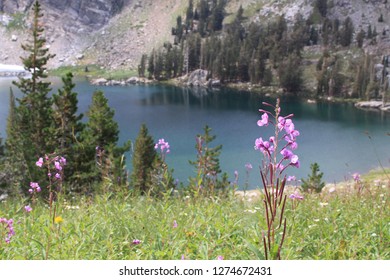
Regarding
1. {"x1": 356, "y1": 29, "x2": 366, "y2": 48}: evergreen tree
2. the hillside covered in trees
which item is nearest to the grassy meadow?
the hillside covered in trees

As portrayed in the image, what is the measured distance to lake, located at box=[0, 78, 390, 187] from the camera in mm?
46950

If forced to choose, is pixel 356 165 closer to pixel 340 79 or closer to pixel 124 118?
pixel 124 118

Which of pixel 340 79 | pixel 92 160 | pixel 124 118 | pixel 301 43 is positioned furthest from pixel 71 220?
pixel 301 43

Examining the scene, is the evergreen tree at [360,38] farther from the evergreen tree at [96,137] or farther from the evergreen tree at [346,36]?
the evergreen tree at [96,137]

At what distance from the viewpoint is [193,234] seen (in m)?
4.76

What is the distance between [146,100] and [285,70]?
46.4m

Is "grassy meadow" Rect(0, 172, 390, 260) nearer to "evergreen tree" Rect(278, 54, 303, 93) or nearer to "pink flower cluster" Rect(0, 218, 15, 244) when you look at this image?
"pink flower cluster" Rect(0, 218, 15, 244)

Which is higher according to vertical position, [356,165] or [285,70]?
[285,70]

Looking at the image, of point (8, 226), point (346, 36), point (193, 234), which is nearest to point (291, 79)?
point (346, 36)

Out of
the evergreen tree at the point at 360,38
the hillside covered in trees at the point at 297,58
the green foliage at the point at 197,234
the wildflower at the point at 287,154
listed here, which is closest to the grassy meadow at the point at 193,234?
the green foliage at the point at 197,234

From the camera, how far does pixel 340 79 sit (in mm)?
121125

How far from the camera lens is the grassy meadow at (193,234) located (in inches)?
165

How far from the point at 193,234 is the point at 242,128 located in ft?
204

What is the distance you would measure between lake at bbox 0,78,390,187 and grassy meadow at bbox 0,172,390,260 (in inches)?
790
